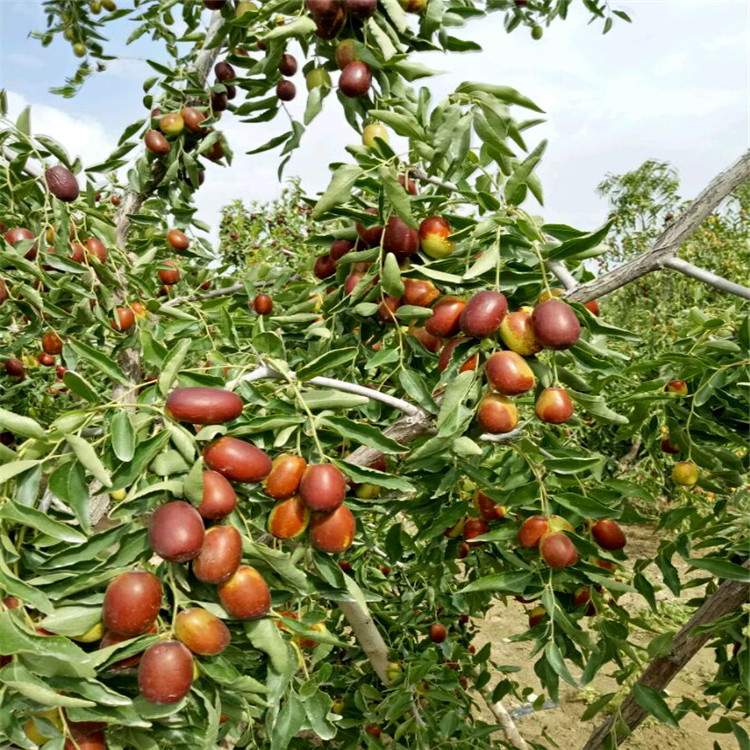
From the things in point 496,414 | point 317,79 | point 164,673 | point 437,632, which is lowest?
point 437,632

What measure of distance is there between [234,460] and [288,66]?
1.61 m

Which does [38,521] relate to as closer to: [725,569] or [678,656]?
[725,569]

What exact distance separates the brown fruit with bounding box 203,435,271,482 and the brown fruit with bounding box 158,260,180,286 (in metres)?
1.96

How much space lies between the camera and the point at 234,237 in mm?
9070

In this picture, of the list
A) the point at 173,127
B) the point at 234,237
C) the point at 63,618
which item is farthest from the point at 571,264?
the point at 234,237

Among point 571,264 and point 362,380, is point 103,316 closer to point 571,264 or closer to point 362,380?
point 362,380

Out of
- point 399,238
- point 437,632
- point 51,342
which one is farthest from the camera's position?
point 437,632

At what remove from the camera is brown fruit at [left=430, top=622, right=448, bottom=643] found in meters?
2.66

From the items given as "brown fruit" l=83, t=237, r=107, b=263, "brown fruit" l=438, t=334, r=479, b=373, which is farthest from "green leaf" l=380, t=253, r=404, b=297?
"brown fruit" l=83, t=237, r=107, b=263

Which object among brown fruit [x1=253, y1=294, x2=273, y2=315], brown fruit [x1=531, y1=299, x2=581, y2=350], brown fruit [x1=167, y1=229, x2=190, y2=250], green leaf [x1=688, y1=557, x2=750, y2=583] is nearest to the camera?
brown fruit [x1=531, y1=299, x2=581, y2=350]

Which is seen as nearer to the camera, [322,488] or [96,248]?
[322,488]

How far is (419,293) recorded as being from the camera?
160 centimetres

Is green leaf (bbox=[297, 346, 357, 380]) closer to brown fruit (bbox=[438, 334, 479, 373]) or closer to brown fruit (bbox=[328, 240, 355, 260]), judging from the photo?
brown fruit (bbox=[438, 334, 479, 373])

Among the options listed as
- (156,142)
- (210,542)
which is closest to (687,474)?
(210,542)
